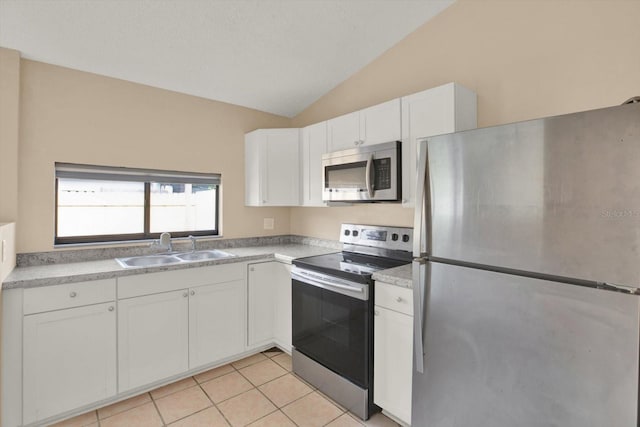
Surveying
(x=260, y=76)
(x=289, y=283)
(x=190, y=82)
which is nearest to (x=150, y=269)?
(x=289, y=283)

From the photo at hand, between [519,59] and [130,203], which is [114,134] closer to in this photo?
[130,203]

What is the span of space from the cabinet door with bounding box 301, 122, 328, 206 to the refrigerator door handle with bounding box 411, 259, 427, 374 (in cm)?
146

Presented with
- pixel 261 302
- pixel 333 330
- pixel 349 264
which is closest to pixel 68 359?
pixel 261 302

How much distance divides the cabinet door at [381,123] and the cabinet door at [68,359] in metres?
2.20

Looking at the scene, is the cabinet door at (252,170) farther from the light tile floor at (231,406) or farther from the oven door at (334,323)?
the light tile floor at (231,406)

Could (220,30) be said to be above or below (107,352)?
A: above

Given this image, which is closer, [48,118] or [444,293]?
[444,293]

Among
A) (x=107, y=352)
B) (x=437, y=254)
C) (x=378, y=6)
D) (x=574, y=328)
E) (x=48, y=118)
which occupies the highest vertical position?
(x=378, y=6)

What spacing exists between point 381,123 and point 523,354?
5.59ft

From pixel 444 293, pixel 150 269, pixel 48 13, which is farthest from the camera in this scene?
pixel 150 269

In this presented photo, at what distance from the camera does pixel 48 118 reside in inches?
94.4

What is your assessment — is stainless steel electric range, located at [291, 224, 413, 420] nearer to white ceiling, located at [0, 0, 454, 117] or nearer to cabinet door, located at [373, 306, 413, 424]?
cabinet door, located at [373, 306, 413, 424]

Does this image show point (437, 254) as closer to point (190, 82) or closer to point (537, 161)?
point (537, 161)

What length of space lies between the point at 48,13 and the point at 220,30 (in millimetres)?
997
